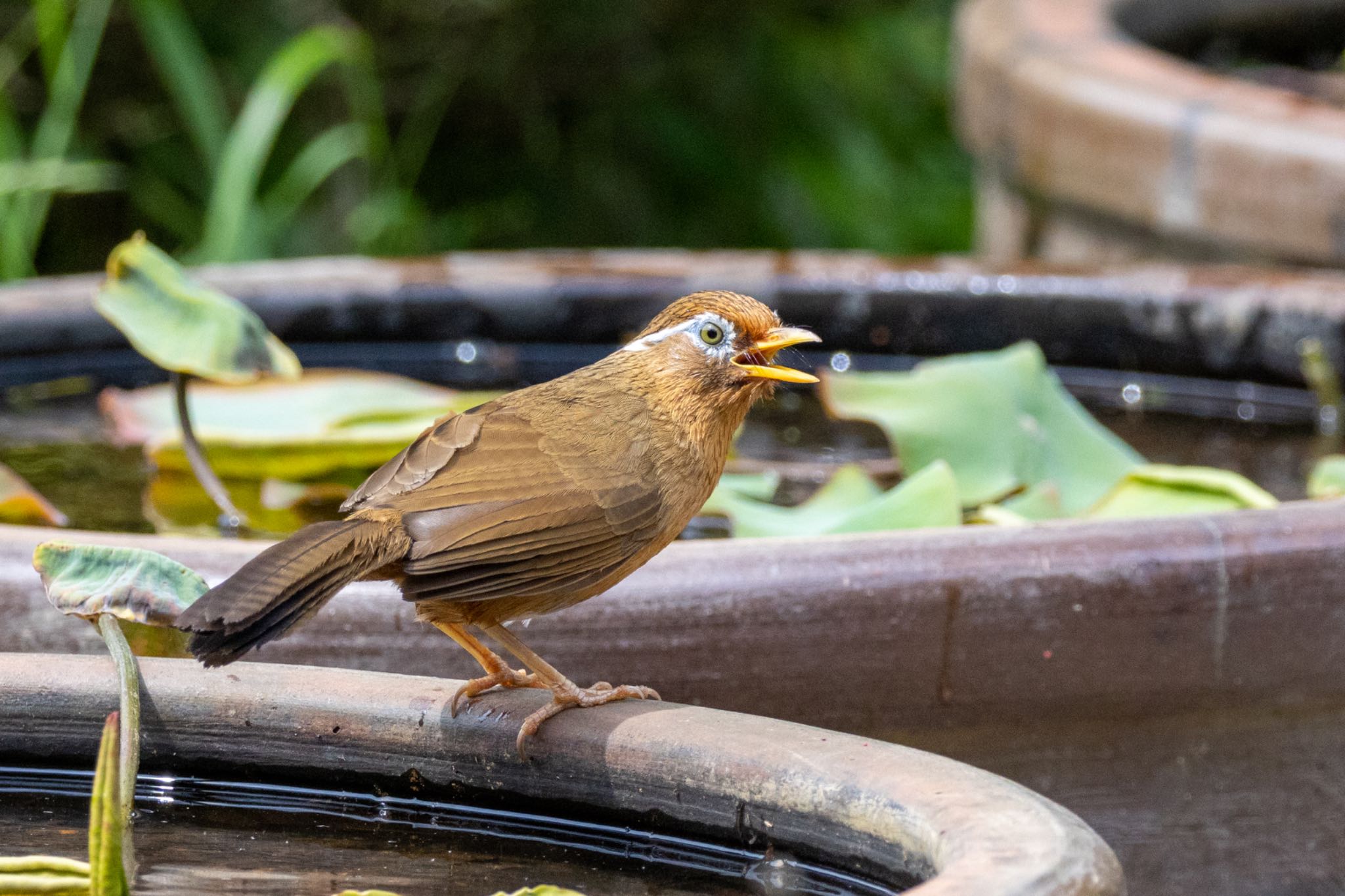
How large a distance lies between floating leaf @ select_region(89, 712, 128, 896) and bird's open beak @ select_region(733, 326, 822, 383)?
2.86 feet

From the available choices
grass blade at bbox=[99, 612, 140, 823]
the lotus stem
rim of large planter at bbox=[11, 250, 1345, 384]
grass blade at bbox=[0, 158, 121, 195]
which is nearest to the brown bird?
grass blade at bbox=[99, 612, 140, 823]

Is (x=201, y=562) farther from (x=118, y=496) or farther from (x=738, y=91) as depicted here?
(x=738, y=91)

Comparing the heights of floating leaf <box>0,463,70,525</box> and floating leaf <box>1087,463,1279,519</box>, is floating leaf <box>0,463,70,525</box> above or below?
above

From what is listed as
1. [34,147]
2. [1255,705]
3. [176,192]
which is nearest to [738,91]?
[176,192]

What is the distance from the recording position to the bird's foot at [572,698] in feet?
5.11

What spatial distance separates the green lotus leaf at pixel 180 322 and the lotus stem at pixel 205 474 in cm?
6

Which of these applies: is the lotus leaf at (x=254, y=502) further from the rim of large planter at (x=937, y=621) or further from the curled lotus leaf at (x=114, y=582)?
the curled lotus leaf at (x=114, y=582)

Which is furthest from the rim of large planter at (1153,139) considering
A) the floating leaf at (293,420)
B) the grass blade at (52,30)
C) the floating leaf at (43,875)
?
the floating leaf at (43,875)

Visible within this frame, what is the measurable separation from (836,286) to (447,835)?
1.94m

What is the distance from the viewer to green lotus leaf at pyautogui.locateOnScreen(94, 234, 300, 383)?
96.7 inches

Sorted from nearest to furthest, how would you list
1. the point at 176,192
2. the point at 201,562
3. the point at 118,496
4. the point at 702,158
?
the point at 201,562
the point at 118,496
the point at 176,192
the point at 702,158

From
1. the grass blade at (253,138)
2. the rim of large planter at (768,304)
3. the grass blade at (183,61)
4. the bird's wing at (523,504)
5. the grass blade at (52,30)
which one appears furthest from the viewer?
the grass blade at (183,61)

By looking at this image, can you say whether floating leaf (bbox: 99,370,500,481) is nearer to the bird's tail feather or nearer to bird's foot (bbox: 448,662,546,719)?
bird's foot (bbox: 448,662,546,719)

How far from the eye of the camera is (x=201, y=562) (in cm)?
186
